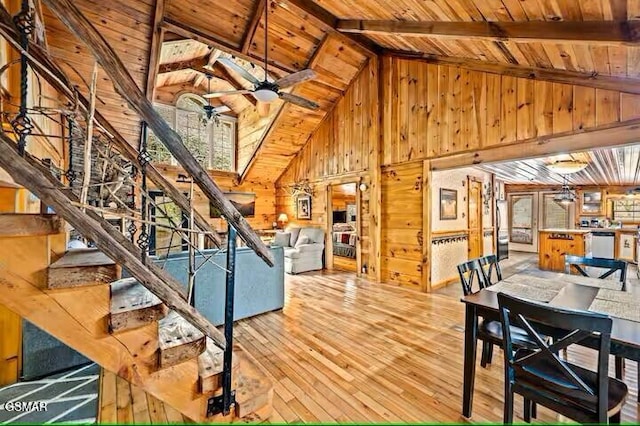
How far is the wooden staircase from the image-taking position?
3.80 feet

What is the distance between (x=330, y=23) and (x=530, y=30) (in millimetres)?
3117

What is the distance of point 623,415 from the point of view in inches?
73.4

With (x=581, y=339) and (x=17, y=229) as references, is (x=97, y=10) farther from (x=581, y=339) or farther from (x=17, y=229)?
(x=581, y=339)

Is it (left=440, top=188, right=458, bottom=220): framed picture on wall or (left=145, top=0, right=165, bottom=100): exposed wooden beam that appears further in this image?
(left=440, top=188, right=458, bottom=220): framed picture on wall

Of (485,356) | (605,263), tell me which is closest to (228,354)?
(485,356)

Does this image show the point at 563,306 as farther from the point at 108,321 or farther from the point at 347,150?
the point at 347,150

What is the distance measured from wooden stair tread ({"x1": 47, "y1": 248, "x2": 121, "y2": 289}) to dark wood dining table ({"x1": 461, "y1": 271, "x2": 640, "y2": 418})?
2.06 meters

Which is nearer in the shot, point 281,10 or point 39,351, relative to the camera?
point 39,351

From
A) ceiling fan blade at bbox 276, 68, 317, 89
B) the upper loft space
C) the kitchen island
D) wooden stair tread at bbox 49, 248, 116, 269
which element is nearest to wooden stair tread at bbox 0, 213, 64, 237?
wooden stair tread at bbox 49, 248, 116, 269

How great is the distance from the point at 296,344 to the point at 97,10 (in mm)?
4689

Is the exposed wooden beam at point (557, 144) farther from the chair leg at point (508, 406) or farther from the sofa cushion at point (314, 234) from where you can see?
the sofa cushion at point (314, 234)

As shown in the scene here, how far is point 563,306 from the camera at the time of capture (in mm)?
1818

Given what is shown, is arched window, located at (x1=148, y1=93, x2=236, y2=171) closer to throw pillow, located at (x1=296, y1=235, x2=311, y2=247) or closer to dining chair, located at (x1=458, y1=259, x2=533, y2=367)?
throw pillow, located at (x1=296, y1=235, x2=311, y2=247)

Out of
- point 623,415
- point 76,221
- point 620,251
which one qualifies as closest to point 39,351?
point 76,221
